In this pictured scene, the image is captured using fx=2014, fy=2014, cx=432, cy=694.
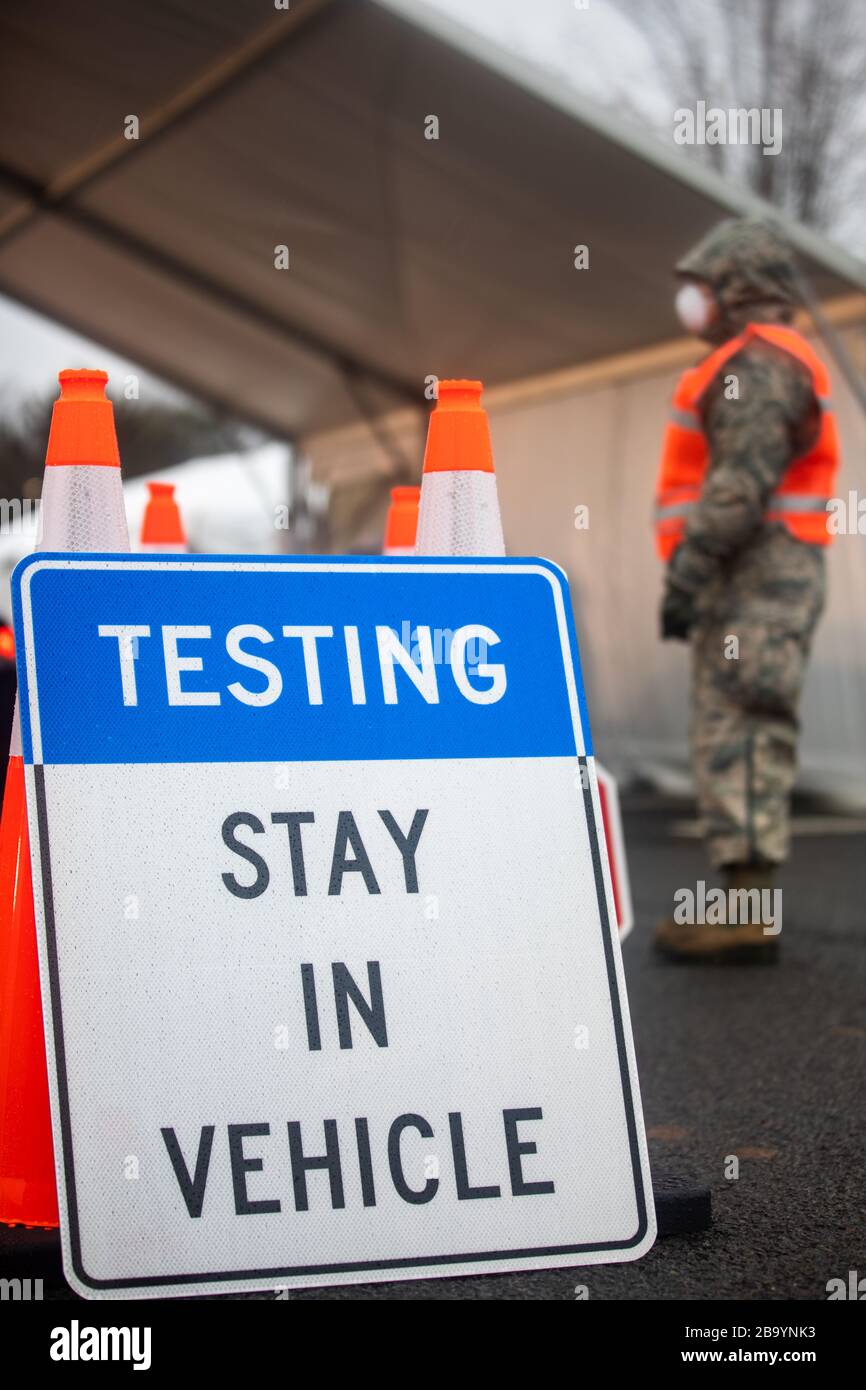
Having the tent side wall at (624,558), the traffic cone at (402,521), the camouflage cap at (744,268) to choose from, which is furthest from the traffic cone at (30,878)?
the tent side wall at (624,558)

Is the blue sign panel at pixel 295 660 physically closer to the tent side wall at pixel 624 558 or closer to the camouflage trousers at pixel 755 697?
the camouflage trousers at pixel 755 697

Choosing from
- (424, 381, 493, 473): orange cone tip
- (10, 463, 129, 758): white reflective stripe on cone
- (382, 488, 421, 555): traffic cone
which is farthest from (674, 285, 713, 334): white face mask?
(10, 463, 129, 758): white reflective stripe on cone

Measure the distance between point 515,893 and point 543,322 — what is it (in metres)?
8.90

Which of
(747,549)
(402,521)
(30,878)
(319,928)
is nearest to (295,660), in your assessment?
(319,928)

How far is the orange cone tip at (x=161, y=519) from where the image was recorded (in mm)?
5164

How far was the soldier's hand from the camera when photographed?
587cm

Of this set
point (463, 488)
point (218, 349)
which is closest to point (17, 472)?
point (218, 349)

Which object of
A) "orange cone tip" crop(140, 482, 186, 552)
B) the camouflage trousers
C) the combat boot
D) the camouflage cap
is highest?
the camouflage cap

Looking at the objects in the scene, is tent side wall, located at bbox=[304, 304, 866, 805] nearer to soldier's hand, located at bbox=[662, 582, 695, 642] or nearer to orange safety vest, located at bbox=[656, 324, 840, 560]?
orange safety vest, located at bbox=[656, 324, 840, 560]

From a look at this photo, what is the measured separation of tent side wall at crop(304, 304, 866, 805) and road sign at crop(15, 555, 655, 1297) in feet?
26.1

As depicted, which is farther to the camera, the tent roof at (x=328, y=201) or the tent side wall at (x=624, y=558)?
the tent side wall at (x=624, y=558)

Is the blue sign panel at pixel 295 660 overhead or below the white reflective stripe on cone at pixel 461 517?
below

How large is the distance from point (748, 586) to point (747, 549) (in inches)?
4.8
